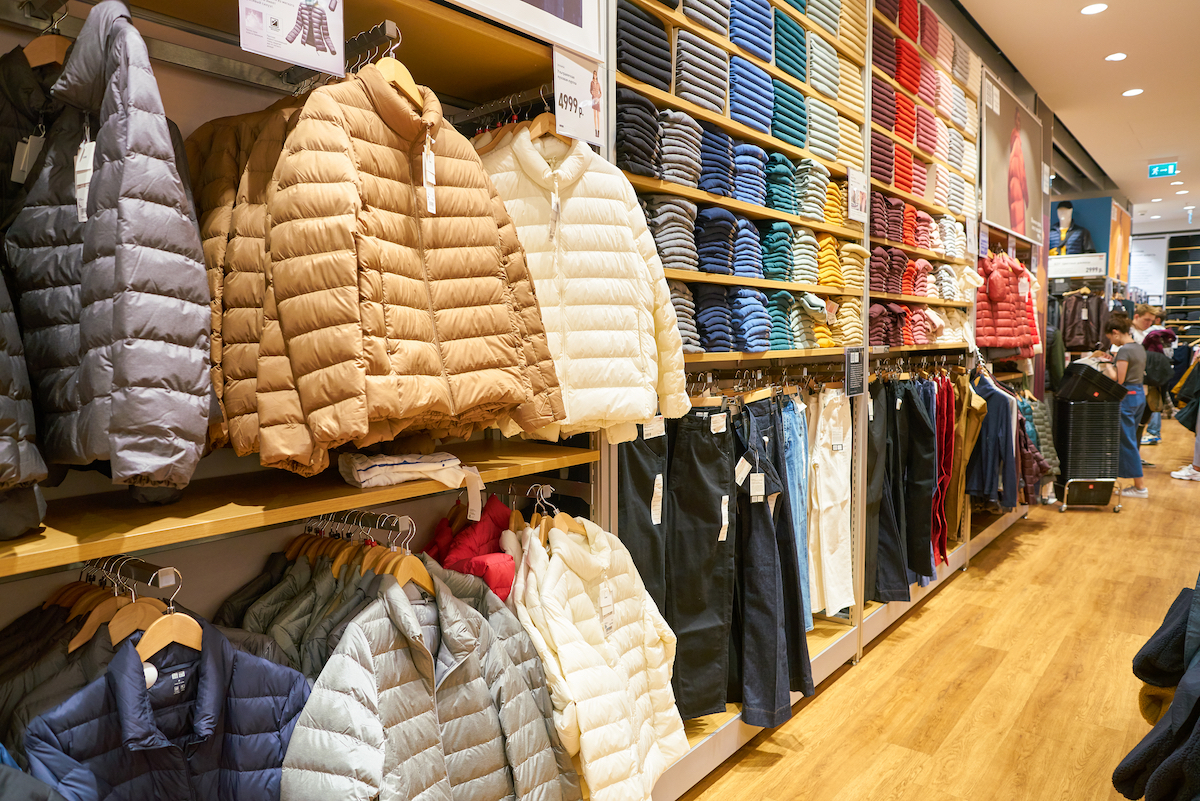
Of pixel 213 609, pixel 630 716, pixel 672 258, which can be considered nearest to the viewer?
pixel 213 609

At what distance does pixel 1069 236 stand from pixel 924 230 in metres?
7.26

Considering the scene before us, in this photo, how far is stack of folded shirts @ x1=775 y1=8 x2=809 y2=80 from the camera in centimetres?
314

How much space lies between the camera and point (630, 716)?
188cm

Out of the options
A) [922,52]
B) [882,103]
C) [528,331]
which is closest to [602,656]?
[528,331]

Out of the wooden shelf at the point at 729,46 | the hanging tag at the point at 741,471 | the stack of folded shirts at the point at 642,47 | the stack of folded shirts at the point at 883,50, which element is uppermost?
the stack of folded shirts at the point at 883,50

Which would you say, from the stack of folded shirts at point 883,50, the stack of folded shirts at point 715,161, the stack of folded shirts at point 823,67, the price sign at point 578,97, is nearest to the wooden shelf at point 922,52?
the stack of folded shirts at point 883,50

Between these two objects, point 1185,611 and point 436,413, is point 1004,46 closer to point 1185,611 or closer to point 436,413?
point 1185,611

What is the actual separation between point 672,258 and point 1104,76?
600 centimetres

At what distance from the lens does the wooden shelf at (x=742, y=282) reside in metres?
2.58

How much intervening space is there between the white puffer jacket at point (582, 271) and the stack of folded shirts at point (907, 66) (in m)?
2.97

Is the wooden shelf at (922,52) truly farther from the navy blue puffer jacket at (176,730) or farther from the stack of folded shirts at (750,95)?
the navy blue puffer jacket at (176,730)

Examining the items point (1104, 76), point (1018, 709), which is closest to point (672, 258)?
point (1018, 709)

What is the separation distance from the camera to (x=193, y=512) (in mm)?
1318

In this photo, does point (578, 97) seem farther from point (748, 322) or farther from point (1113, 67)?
point (1113, 67)
